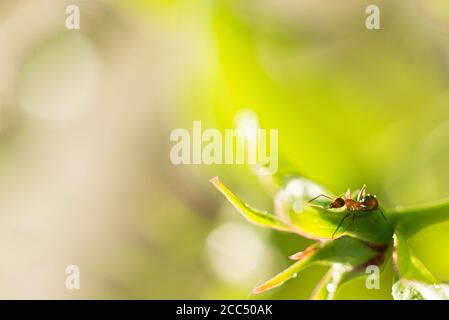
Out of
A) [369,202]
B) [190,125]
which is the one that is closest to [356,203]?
[369,202]

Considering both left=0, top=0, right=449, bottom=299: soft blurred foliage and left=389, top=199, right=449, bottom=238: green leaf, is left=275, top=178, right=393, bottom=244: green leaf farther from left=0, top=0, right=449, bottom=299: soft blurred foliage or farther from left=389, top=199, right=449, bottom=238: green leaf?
left=0, top=0, right=449, bottom=299: soft blurred foliage

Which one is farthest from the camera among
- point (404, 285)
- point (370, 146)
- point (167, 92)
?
point (167, 92)

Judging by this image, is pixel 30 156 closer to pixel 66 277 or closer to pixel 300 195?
pixel 66 277

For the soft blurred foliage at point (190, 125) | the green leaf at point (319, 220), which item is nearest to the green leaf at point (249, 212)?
the green leaf at point (319, 220)

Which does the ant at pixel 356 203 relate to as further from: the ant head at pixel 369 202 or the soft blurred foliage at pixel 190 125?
the soft blurred foliage at pixel 190 125

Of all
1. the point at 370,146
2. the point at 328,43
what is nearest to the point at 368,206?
the point at 370,146

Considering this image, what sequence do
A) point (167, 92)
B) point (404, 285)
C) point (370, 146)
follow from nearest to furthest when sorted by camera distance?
point (404, 285) < point (370, 146) < point (167, 92)
